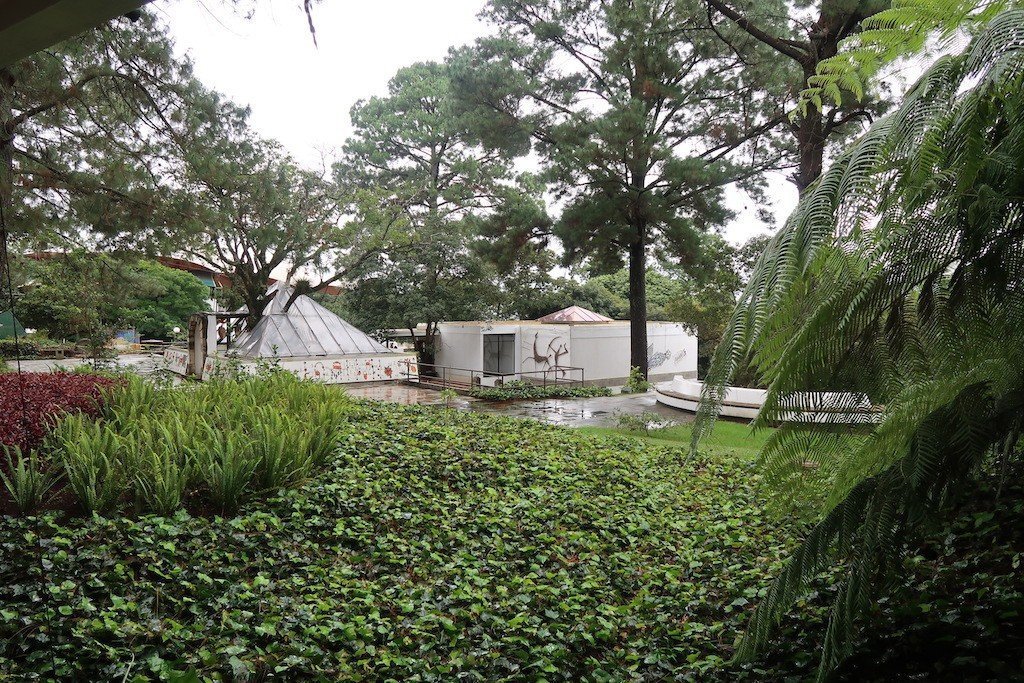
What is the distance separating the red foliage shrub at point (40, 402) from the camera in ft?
14.0

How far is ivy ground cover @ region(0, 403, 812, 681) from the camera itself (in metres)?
2.61

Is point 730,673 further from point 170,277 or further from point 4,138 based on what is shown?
point 170,277

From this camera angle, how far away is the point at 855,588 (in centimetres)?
167

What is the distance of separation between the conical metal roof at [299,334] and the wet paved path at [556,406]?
5.17 ft

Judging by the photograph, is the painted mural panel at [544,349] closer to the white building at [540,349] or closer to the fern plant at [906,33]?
the white building at [540,349]

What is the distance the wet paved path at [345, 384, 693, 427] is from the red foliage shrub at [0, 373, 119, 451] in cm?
431

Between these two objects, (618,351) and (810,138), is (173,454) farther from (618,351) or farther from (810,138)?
(618,351)

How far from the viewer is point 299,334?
559 inches

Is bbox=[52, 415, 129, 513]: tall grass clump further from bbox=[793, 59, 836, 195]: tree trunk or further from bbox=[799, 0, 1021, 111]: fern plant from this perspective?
bbox=[793, 59, 836, 195]: tree trunk

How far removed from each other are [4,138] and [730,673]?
6433 mm

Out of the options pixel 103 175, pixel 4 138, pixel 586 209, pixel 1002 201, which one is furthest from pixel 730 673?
pixel 586 209

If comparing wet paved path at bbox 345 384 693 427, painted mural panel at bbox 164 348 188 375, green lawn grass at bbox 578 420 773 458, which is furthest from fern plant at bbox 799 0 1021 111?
painted mural panel at bbox 164 348 188 375

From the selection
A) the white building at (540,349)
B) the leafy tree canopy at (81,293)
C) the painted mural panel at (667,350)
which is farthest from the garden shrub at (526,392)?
the painted mural panel at (667,350)

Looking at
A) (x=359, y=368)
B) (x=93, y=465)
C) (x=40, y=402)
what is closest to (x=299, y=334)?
(x=359, y=368)
